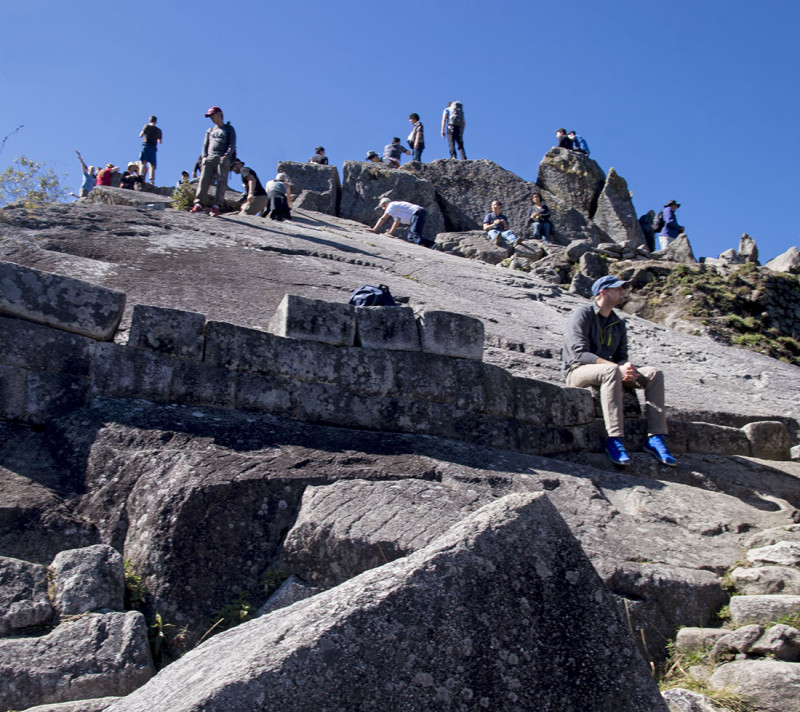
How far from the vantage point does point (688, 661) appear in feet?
11.9

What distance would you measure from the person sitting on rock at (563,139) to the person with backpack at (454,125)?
2.64m

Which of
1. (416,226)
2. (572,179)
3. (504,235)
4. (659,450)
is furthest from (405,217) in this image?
(659,450)

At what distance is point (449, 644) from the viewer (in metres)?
2.29

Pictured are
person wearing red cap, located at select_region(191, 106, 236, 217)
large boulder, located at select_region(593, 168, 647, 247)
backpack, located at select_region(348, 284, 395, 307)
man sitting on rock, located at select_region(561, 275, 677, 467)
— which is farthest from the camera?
large boulder, located at select_region(593, 168, 647, 247)

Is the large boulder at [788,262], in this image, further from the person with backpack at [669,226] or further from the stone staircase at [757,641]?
the stone staircase at [757,641]

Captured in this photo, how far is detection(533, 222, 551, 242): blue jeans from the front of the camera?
58.5 feet

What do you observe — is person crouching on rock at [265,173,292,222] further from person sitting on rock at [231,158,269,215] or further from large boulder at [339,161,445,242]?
large boulder at [339,161,445,242]

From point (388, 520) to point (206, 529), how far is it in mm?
914

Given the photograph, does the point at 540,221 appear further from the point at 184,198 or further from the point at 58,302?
the point at 58,302

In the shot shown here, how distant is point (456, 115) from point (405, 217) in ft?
20.8

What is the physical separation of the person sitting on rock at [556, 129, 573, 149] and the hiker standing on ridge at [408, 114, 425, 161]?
3695 mm

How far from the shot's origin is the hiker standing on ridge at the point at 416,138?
20312 millimetres

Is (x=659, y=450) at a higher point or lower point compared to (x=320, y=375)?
lower

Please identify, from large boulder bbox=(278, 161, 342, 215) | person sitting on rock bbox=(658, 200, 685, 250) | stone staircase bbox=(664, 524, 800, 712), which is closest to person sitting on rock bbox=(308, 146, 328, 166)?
large boulder bbox=(278, 161, 342, 215)
